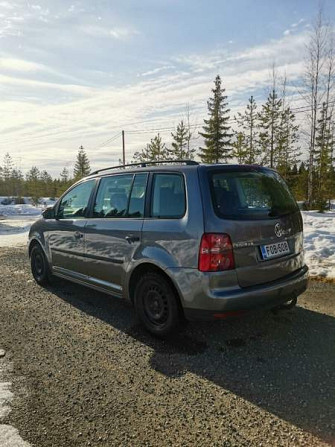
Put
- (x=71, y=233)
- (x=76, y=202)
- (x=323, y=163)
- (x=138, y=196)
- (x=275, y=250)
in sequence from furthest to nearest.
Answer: (x=323, y=163) < (x=76, y=202) < (x=71, y=233) < (x=138, y=196) < (x=275, y=250)

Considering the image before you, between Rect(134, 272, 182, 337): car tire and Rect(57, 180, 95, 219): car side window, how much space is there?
1.60 m

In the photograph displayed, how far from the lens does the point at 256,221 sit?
3320 mm

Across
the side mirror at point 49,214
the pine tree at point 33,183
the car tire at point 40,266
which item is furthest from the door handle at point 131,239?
the pine tree at point 33,183

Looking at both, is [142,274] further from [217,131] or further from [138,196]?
[217,131]

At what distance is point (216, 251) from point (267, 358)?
3.83ft

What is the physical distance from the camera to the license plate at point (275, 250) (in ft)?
11.0

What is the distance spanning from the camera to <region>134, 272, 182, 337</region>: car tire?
11.6ft

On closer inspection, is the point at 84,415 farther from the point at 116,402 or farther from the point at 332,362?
the point at 332,362

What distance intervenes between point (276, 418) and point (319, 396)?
0.47m

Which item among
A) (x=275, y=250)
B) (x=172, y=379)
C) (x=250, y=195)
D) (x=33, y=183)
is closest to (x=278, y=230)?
(x=275, y=250)

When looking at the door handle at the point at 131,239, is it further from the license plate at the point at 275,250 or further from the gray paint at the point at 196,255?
the license plate at the point at 275,250

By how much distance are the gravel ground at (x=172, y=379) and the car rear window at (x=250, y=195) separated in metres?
1.36

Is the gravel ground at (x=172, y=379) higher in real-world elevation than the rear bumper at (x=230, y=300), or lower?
lower

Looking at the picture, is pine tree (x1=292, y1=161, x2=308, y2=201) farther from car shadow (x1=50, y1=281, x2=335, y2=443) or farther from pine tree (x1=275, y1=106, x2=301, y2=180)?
car shadow (x1=50, y1=281, x2=335, y2=443)
